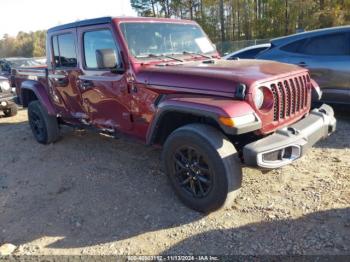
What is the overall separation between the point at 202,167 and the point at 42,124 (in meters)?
3.70

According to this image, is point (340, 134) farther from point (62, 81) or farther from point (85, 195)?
point (62, 81)

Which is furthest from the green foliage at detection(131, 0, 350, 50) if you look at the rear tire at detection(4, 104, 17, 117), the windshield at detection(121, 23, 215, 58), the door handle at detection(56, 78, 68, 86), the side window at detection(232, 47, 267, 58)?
the door handle at detection(56, 78, 68, 86)

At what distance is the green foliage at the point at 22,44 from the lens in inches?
2162

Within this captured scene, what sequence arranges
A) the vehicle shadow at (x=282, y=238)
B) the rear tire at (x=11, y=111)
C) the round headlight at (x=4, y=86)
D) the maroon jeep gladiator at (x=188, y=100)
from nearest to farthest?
the vehicle shadow at (x=282, y=238) < the maroon jeep gladiator at (x=188, y=100) < the round headlight at (x=4, y=86) < the rear tire at (x=11, y=111)

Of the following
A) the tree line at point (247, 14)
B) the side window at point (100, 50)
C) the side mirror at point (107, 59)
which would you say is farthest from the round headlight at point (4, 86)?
the tree line at point (247, 14)

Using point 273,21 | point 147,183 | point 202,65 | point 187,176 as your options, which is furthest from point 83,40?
point 273,21

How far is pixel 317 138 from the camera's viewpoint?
3611mm

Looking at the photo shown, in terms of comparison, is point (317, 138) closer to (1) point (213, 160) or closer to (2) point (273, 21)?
(1) point (213, 160)

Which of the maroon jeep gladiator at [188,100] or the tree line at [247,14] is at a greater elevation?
the tree line at [247,14]

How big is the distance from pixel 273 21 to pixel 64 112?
103ft

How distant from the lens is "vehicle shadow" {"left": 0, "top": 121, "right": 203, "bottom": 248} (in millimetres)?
3467

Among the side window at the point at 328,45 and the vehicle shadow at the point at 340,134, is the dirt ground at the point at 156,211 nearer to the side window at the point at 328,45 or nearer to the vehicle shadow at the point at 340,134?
the vehicle shadow at the point at 340,134

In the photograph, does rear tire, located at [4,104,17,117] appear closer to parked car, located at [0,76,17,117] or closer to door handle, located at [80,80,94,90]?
parked car, located at [0,76,17,117]

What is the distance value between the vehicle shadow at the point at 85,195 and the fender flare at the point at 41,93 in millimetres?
706
